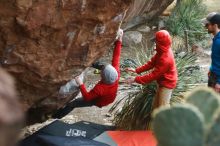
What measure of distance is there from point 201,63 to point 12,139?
34.3 feet

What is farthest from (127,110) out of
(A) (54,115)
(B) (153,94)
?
Result: (A) (54,115)

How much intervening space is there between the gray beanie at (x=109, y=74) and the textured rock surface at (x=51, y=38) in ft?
0.68

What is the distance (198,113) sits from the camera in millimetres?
1662

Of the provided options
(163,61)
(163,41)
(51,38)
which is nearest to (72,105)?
(163,61)

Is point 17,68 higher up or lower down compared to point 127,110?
higher up

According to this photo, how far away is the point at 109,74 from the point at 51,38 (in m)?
1.08

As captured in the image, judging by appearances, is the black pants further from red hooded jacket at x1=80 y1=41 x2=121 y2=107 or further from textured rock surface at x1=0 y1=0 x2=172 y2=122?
textured rock surface at x1=0 y1=0 x2=172 y2=122

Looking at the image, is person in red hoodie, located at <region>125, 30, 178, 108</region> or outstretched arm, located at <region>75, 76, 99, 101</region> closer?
person in red hoodie, located at <region>125, 30, 178, 108</region>

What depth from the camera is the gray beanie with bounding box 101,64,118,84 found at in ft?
19.7

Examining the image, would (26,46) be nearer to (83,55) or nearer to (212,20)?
(83,55)

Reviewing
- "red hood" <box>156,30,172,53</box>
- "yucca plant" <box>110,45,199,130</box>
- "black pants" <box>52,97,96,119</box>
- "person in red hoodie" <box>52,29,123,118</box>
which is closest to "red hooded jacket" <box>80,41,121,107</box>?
"person in red hoodie" <box>52,29,123,118</box>

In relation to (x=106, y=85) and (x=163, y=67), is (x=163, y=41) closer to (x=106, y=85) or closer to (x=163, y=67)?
(x=163, y=67)

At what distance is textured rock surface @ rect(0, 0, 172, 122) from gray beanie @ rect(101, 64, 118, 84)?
0.68ft

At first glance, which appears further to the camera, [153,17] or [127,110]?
[153,17]
